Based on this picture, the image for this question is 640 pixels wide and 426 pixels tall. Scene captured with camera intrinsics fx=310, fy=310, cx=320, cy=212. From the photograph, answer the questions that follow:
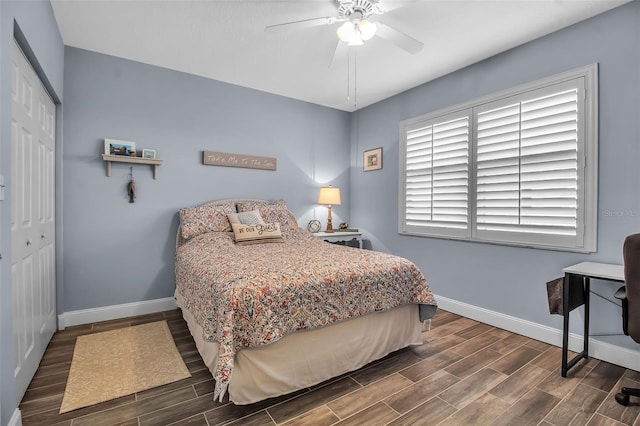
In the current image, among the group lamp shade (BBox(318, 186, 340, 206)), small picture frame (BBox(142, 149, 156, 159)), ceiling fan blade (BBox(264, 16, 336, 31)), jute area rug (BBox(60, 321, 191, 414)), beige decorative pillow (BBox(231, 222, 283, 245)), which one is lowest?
jute area rug (BBox(60, 321, 191, 414))

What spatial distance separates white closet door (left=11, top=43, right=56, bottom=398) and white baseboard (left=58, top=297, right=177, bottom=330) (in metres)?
0.24

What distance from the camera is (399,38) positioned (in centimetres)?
238

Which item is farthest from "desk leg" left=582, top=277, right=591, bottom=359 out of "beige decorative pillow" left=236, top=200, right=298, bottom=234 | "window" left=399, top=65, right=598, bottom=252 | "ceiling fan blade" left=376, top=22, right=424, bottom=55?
"beige decorative pillow" left=236, top=200, right=298, bottom=234

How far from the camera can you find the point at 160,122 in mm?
3424

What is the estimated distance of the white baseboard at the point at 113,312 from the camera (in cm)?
296

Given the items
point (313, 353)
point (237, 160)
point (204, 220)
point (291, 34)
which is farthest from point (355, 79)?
point (313, 353)

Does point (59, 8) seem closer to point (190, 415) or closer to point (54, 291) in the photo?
point (54, 291)

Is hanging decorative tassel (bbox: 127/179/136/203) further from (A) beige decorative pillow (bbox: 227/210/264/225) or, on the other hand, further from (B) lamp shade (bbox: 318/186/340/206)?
(B) lamp shade (bbox: 318/186/340/206)

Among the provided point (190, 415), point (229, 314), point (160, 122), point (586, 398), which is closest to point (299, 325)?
point (229, 314)

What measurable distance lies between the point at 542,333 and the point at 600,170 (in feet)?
4.68

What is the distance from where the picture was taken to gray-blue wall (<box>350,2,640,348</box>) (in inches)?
88.9

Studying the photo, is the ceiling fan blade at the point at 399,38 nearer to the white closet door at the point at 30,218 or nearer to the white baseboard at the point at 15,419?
the white closet door at the point at 30,218

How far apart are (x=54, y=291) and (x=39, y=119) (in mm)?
1527

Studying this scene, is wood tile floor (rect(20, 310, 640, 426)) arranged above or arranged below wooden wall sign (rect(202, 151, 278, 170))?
below
